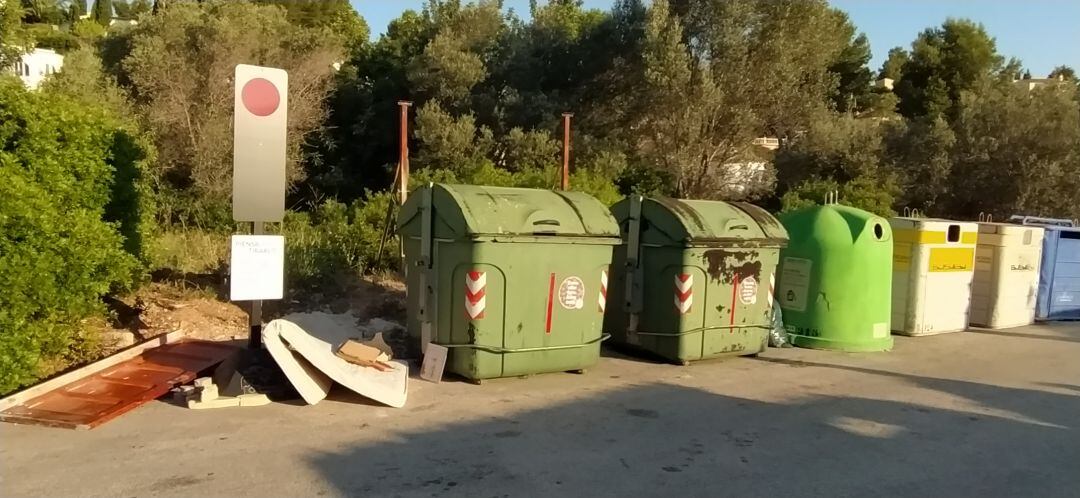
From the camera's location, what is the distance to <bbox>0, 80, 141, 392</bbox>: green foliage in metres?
5.70

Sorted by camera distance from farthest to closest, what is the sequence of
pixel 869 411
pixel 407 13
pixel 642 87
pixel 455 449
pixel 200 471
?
pixel 407 13 → pixel 642 87 → pixel 869 411 → pixel 455 449 → pixel 200 471

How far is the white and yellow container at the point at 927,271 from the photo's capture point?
1075 centimetres

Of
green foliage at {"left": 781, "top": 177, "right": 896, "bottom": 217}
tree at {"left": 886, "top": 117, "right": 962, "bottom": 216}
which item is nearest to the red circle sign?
green foliage at {"left": 781, "top": 177, "right": 896, "bottom": 217}

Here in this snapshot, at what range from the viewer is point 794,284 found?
31.3 ft

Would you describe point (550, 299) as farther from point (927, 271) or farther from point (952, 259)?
point (952, 259)

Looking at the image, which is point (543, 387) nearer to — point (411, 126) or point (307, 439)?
point (307, 439)

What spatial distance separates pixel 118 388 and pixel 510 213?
3283 millimetres

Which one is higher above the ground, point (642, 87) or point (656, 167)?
point (642, 87)

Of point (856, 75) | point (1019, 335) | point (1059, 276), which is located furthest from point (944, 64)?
point (1019, 335)

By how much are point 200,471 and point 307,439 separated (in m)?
0.78

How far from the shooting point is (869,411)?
22.0ft

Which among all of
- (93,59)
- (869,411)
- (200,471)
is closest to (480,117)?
(93,59)

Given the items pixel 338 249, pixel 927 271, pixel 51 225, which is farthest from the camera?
pixel 927 271

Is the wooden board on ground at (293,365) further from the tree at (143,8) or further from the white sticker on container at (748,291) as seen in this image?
the tree at (143,8)
